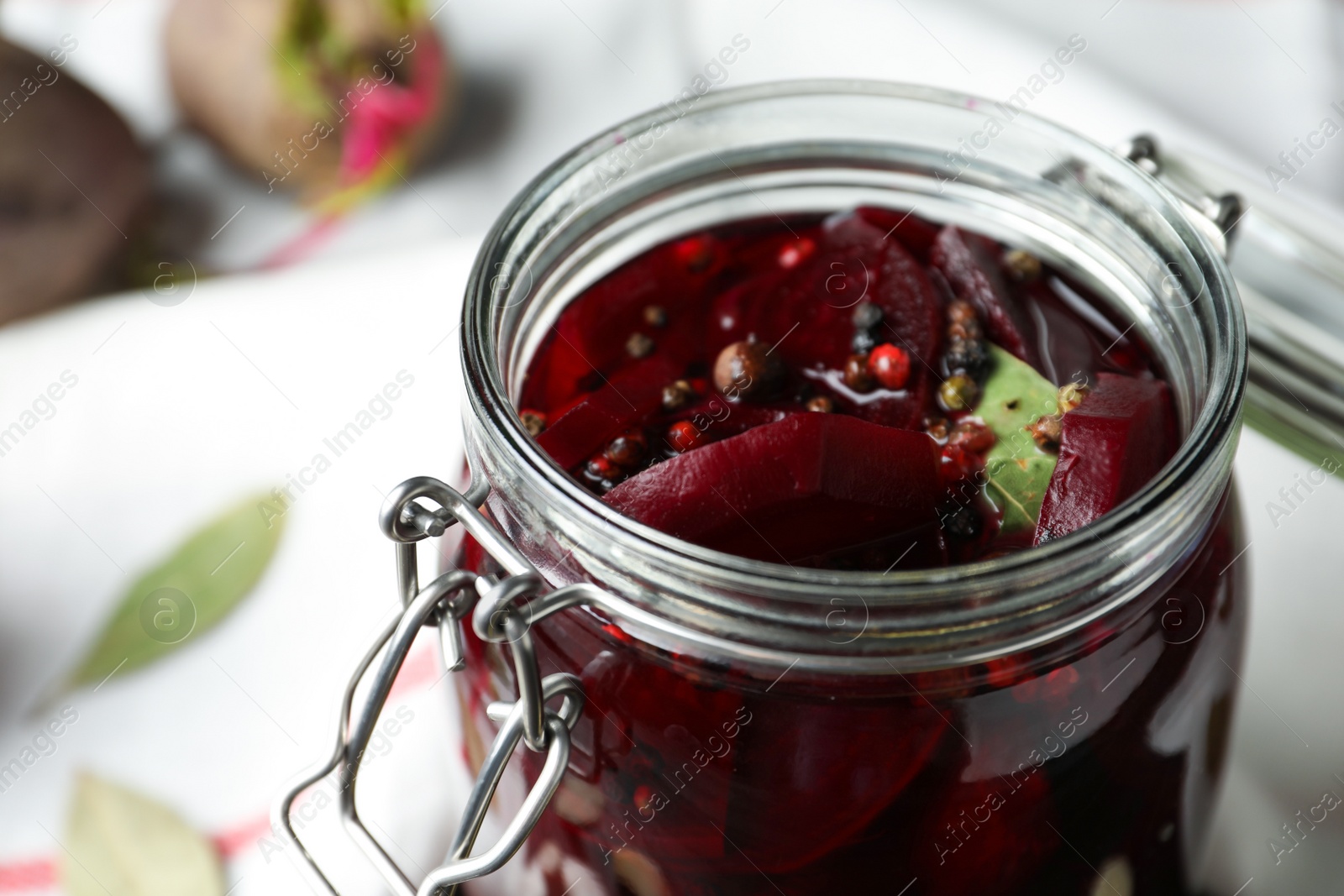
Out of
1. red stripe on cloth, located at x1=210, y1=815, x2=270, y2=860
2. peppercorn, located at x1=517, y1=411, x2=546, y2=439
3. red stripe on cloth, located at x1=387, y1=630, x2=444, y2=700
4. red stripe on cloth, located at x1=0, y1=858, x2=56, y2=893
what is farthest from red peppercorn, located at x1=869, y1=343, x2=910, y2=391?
red stripe on cloth, located at x1=0, y1=858, x2=56, y2=893

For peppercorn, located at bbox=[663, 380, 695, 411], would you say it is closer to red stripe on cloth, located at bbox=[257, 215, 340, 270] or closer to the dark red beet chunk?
the dark red beet chunk

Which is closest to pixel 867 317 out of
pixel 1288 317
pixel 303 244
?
pixel 1288 317

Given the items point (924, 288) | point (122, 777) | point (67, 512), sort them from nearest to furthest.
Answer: point (924, 288) < point (122, 777) < point (67, 512)

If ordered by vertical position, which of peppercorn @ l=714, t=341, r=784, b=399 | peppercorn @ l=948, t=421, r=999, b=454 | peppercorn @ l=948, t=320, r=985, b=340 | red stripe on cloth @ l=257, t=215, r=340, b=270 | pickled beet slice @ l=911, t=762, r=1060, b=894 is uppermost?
red stripe on cloth @ l=257, t=215, r=340, b=270

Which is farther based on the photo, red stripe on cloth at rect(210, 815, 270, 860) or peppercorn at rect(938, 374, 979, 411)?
red stripe on cloth at rect(210, 815, 270, 860)

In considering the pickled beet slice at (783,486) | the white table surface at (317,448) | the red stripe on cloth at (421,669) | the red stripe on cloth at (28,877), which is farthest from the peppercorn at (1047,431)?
the red stripe on cloth at (28,877)

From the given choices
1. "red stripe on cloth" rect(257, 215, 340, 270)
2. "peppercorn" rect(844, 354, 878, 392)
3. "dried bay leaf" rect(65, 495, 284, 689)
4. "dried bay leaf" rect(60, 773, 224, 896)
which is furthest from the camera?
"red stripe on cloth" rect(257, 215, 340, 270)

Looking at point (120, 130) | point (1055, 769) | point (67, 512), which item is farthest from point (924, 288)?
point (120, 130)

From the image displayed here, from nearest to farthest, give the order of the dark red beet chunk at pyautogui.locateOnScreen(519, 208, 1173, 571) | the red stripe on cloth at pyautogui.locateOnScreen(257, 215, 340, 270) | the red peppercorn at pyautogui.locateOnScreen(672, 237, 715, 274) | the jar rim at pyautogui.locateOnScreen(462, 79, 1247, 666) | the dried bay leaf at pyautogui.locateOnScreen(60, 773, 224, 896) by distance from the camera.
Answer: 1. the jar rim at pyautogui.locateOnScreen(462, 79, 1247, 666)
2. the dark red beet chunk at pyautogui.locateOnScreen(519, 208, 1173, 571)
3. the red peppercorn at pyautogui.locateOnScreen(672, 237, 715, 274)
4. the dried bay leaf at pyautogui.locateOnScreen(60, 773, 224, 896)
5. the red stripe on cloth at pyautogui.locateOnScreen(257, 215, 340, 270)

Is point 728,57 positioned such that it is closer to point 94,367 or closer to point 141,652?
point 94,367
